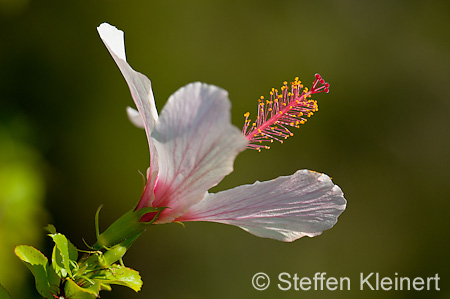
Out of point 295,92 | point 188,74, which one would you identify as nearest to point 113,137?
point 188,74

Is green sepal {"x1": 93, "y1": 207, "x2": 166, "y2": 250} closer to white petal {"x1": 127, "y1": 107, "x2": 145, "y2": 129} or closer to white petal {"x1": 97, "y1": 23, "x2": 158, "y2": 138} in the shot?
white petal {"x1": 97, "y1": 23, "x2": 158, "y2": 138}

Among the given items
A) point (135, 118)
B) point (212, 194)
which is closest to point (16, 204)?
point (135, 118)

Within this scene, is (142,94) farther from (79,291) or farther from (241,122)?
(241,122)

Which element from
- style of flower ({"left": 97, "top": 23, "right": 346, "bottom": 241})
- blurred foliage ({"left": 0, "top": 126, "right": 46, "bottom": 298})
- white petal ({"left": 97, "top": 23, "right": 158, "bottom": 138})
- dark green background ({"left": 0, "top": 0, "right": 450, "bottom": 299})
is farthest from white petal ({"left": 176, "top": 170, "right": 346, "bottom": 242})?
dark green background ({"left": 0, "top": 0, "right": 450, "bottom": 299})

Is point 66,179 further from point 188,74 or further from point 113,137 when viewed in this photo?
point 188,74

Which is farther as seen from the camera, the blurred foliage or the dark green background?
the dark green background

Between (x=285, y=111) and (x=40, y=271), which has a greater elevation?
(x=285, y=111)
